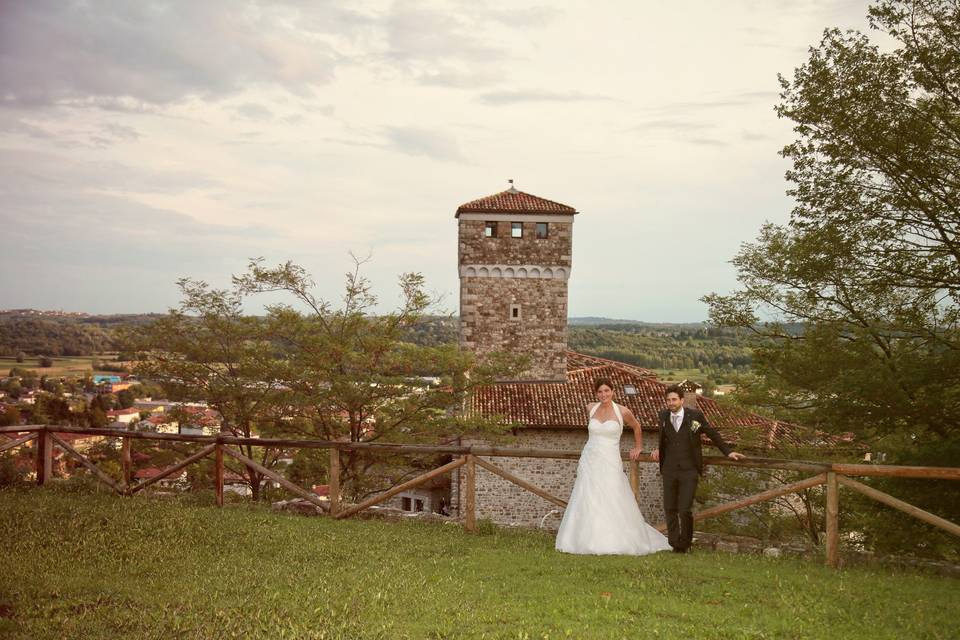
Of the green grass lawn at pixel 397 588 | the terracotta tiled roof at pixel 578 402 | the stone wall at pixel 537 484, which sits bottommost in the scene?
the stone wall at pixel 537 484

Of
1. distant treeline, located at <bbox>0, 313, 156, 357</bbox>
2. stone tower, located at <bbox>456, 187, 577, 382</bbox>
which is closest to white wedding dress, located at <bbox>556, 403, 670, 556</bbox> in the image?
distant treeline, located at <bbox>0, 313, 156, 357</bbox>

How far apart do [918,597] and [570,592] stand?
262 centimetres

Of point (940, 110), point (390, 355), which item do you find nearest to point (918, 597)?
point (940, 110)

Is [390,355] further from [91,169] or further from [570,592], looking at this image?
[570,592]

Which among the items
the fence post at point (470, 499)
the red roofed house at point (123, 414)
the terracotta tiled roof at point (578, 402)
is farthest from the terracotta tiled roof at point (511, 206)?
the fence post at point (470, 499)

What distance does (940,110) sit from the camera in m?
10.1

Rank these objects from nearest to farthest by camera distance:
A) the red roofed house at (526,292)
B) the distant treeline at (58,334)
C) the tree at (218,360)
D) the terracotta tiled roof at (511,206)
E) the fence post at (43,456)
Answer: the fence post at (43,456) → the tree at (218,360) → the distant treeline at (58,334) → the red roofed house at (526,292) → the terracotta tiled roof at (511,206)

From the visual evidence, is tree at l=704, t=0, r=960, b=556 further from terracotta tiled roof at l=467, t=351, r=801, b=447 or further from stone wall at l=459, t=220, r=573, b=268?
stone wall at l=459, t=220, r=573, b=268

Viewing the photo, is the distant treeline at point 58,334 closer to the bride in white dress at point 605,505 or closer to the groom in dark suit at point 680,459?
the bride in white dress at point 605,505

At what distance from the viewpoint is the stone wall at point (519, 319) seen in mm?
31438

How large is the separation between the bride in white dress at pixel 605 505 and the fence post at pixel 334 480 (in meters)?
2.55

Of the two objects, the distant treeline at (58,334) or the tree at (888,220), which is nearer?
the tree at (888,220)

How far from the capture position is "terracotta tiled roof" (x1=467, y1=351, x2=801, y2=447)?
26.9m

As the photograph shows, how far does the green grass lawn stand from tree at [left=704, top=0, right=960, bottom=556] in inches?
180
